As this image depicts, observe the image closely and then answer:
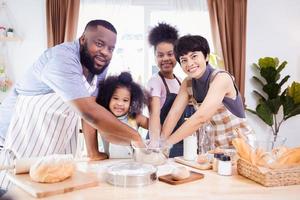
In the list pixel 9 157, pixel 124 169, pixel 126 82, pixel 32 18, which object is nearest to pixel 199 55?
pixel 126 82

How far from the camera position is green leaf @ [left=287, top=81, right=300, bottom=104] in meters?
3.06

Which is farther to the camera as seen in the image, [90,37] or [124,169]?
[90,37]

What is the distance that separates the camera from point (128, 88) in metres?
1.68

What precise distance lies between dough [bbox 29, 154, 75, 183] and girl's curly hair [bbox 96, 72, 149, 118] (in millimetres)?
→ 511

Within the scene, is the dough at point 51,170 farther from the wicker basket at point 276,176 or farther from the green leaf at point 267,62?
the green leaf at point 267,62

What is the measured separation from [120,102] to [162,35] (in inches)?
20.1

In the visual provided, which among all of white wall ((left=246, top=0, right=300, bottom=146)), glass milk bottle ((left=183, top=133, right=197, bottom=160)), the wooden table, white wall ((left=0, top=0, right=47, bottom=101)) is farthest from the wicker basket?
white wall ((left=246, top=0, right=300, bottom=146))

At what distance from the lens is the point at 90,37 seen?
1.60m

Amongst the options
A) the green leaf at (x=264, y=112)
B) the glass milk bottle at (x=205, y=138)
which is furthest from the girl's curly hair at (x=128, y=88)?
the green leaf at (x=264, y=112)

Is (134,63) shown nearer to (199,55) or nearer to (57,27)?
(199,55)

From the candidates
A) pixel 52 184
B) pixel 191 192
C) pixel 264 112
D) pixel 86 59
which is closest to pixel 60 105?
pixel 86 59

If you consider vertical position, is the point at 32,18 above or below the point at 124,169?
above

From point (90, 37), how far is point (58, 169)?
2.38 feet

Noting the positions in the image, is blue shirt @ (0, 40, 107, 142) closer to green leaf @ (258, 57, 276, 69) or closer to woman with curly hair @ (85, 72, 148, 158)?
woman with curly hair @ (85, 72, 148, 158)
